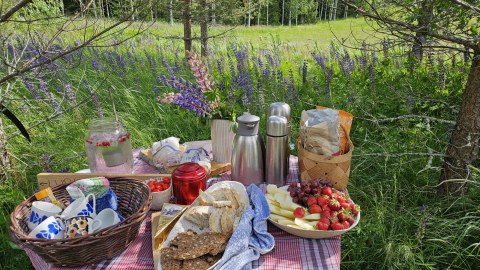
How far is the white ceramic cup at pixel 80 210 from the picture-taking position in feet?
4.16

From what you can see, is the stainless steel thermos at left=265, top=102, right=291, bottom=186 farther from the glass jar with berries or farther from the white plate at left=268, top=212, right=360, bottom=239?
→ the glass jar with berries

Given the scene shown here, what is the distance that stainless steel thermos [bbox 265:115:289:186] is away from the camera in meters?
1.57

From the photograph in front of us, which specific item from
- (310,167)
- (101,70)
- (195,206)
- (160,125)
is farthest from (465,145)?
(101,70)

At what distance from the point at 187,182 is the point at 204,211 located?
0.22 meters

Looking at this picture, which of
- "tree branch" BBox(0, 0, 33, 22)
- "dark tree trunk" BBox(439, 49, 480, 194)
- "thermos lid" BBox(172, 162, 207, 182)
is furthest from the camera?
"dark tree trunk" BBox(439, 49, 480, 194)

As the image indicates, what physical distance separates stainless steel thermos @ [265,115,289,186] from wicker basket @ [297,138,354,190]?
92 millimetres

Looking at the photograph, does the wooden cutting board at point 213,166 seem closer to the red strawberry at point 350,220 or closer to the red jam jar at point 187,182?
the red jam jar at point 187,182

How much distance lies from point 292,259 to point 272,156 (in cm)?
52

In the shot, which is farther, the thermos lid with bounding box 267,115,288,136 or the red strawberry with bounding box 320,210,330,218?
the thermos lid with bounding box 267,115,288,136

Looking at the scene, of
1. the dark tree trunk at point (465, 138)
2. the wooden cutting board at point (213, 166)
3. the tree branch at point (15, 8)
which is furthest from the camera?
the dark tree trunk at point (465, 138)

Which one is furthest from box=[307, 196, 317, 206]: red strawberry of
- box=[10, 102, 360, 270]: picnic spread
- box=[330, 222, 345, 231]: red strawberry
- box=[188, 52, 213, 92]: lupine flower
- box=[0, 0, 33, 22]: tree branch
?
box=[0, 0, 33, 22]: tree branch

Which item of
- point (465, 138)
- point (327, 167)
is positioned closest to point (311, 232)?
point (327, 167)

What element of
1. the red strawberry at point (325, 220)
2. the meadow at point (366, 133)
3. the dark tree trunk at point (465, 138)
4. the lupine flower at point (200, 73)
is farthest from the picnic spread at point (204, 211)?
the dark tree trunk at point (465, 138)

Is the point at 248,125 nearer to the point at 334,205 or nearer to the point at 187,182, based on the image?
the point at 187,182
